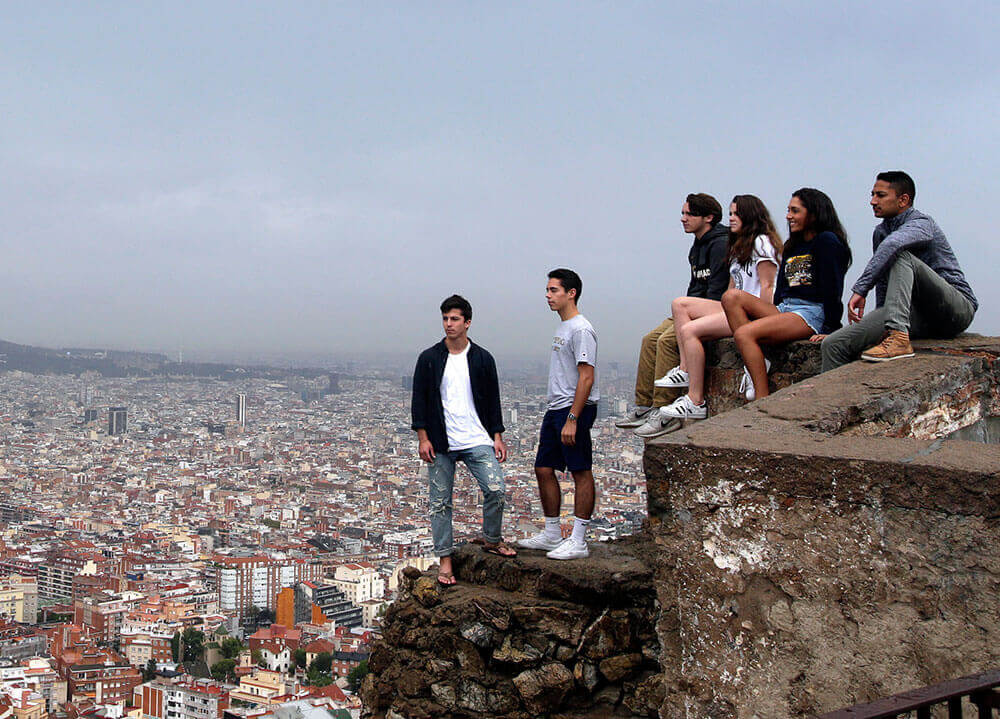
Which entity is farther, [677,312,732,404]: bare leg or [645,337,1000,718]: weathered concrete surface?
[677,312,732,404]: bare leg

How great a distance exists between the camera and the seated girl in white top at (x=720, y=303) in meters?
4.45

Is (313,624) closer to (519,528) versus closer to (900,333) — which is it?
(519,528)

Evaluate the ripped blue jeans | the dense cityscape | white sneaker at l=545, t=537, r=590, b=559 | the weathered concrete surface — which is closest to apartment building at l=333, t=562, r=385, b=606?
the dense cityscape

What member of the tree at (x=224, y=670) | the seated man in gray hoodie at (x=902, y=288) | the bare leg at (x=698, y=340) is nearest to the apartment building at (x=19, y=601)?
the tree at (x=224, y=670)

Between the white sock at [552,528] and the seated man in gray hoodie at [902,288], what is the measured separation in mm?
1578

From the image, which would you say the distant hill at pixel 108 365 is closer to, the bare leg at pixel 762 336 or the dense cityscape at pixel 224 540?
the dense cityscape at pixel 224 540

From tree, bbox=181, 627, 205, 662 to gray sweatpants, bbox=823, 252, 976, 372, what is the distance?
2794cm

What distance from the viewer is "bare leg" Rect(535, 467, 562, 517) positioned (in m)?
4.55

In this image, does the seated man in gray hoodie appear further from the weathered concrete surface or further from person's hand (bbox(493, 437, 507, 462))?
person's hand (bbox(493, 437, 507, 462))

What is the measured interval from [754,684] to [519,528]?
88.7ft

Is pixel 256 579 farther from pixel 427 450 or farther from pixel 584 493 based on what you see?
pixel 584 493

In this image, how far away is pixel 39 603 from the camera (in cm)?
3375

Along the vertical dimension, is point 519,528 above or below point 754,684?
below

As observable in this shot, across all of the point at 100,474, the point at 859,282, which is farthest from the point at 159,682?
the point at 100,474
